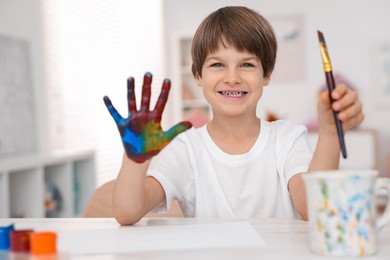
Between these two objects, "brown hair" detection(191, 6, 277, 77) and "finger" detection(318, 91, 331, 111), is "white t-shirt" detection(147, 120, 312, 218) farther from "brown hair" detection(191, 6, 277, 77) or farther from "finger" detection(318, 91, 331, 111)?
"finger" detection(318, 91, 331, 111)

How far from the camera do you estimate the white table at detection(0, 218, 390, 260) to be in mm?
681

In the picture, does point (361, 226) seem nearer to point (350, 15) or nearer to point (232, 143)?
point (232, 143)

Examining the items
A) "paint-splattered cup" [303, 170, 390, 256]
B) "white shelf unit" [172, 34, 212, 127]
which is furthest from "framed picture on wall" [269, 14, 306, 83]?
"paint-splattered cup" [303, 170, 390, 256]

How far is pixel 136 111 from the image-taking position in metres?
0.81

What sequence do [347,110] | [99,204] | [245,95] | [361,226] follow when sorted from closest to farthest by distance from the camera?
1. [361,226]
2. [347,110]
3. [245,95]
4. [99,204]

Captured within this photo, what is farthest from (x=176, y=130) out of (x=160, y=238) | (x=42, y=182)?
(x=42, y=182)

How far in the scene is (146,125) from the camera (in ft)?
2.66

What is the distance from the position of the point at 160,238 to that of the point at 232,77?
0.43 meters

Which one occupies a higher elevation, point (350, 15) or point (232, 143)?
point (350, 15)

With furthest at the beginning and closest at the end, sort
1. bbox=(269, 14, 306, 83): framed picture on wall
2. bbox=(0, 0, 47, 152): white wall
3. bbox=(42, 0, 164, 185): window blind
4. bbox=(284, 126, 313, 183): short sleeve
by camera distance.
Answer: bbox=(269, 14, 306, 83): framed picture on wall → bbox=(42, 0, 164, 185): window blind → bbox=(0, 0, 47, 152): white wall → bbox=(284, 126, 313, 183): short sleeve

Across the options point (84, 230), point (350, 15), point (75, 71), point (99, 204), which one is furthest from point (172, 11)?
point (84, 230)

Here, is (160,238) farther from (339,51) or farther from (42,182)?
(339,51)

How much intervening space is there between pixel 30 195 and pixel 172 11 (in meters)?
3.46

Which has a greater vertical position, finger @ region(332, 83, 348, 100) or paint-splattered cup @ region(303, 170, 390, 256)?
finger @ region(332, 83, 348, 100)
